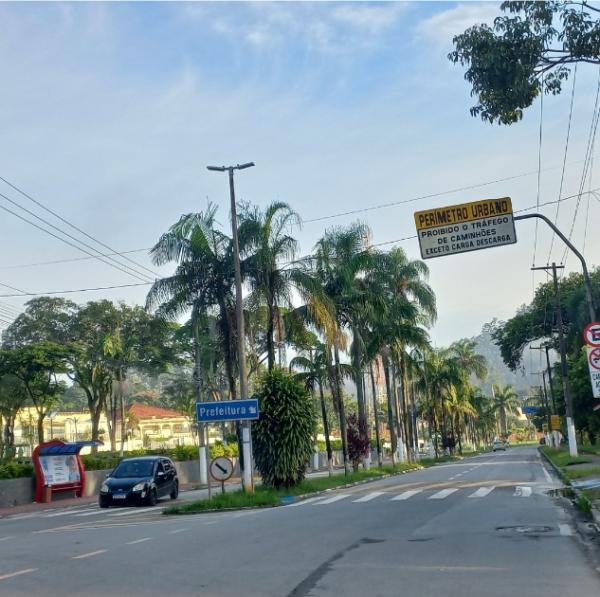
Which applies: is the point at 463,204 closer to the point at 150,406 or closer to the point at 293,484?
the point at 293,484

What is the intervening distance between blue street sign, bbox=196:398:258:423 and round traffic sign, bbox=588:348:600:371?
9479 mm

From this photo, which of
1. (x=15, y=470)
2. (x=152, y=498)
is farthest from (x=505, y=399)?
(x=152, y=498)

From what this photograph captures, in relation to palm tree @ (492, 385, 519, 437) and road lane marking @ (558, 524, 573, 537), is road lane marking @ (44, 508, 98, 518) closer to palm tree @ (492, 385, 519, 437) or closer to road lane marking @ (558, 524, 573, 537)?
road lane marking @ (558, 524, 573, 537)

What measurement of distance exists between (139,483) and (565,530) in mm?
17815

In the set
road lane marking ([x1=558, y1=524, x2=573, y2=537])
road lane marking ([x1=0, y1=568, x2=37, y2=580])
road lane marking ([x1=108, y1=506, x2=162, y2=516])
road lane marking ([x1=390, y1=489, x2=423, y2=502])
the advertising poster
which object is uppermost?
the advertising poster

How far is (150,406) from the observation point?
124 metres

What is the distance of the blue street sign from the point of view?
24469 mm

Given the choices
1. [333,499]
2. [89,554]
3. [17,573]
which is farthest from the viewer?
[333,499]

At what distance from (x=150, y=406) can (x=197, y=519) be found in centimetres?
10630

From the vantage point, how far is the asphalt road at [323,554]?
9484mm

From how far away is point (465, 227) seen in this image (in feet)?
54.5

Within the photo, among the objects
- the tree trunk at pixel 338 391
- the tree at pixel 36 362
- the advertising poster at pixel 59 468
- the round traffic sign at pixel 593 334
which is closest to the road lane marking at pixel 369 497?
the round traffic sign at pixel 593 334

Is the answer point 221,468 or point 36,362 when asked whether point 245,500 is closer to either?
point 221,468

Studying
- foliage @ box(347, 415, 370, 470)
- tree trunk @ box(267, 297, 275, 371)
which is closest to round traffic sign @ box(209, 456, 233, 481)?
tree trunk @ box(267, 297, 275, 371)
